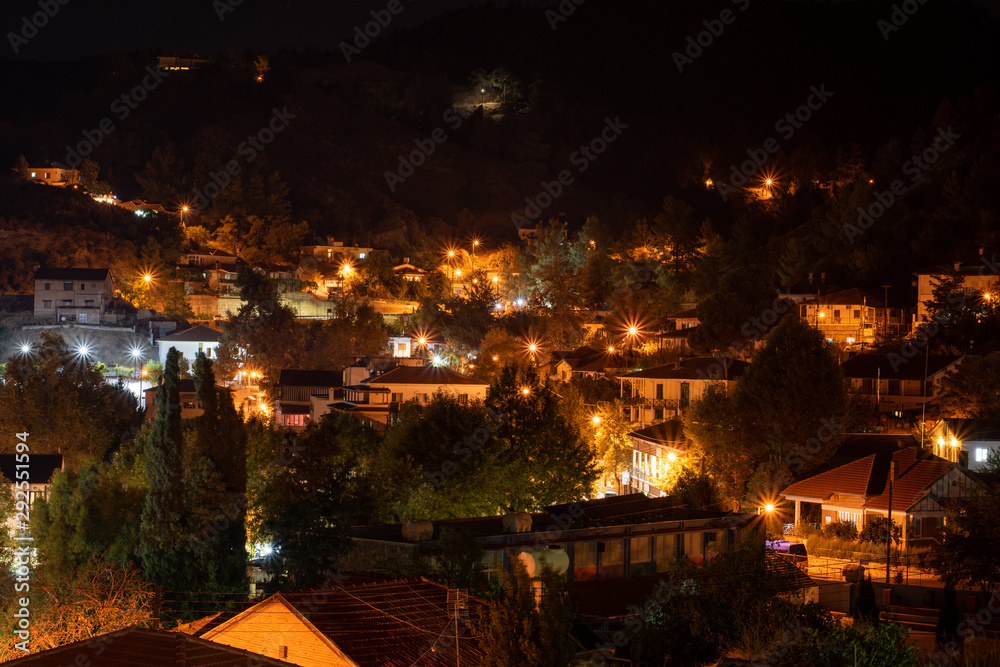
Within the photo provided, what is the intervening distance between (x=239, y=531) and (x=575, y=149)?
76.1 m

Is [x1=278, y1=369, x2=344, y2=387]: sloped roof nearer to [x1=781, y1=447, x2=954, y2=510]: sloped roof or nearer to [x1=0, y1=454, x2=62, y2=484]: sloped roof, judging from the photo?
[x1=0, y1=454, x2=62, y2=484]: sloped roof

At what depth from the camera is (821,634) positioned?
13.5 meters

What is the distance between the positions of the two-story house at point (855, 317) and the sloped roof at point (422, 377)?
46.4 feet

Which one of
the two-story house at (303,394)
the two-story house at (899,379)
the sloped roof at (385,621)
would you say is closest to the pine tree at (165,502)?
the sloped roof at (385,621)

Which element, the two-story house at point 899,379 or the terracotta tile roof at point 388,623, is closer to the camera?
the terracotta tile roof at point 388,623

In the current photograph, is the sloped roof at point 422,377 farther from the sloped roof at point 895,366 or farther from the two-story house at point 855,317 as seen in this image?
the two-story house at point 855,317

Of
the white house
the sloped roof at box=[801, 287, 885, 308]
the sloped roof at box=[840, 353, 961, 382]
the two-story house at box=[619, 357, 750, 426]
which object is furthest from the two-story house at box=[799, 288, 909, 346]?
the white house

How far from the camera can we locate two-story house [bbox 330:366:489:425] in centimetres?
3625

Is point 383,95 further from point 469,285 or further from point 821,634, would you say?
point 821,634

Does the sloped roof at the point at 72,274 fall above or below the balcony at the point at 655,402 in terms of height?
above

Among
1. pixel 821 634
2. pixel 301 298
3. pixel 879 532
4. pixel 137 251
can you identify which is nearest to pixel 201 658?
pixel 821 634

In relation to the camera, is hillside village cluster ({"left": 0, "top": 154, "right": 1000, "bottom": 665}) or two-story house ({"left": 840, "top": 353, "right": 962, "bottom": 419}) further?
two-story house ({"left": 840, "top": 353, "right": 962, "bottom": 419})

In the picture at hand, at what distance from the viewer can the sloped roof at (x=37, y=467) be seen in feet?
105

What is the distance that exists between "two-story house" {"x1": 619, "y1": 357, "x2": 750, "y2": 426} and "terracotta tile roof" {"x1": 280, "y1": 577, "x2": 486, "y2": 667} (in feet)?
69.0
